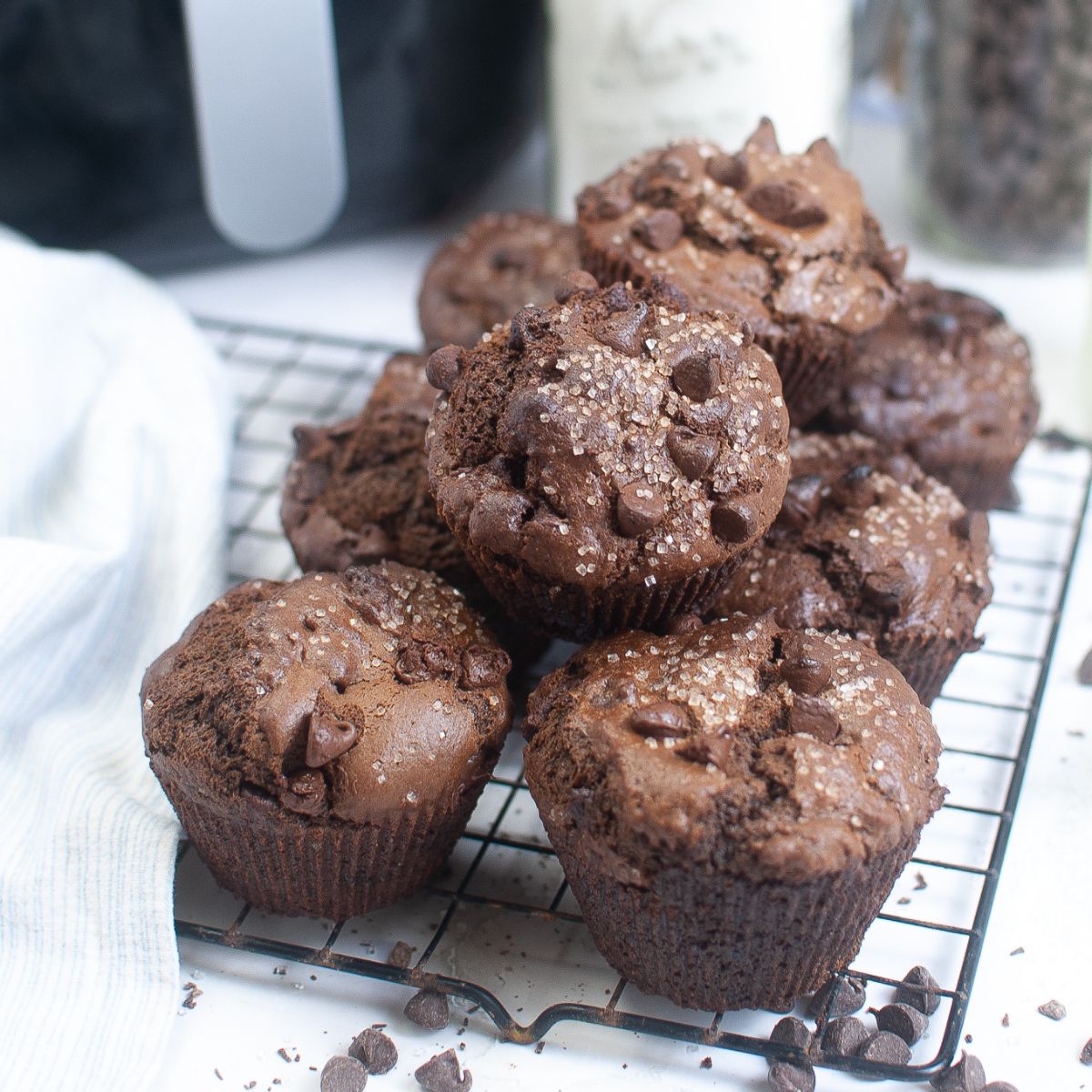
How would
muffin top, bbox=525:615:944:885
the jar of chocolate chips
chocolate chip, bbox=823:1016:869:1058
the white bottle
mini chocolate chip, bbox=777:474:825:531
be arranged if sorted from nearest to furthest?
muffin top, bbox=525:615:944:885 < chocolate chip, bbox=823:1016:869:1058 < mini chocolate chip, bbox=777:474:825:531 < the white bottle < the jar of chocolate chips

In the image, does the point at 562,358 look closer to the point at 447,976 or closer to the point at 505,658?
the point at 505,658

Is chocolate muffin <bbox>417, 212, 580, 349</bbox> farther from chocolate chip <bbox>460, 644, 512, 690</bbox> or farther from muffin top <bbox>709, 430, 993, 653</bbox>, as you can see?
chocolate chip <bbox>460, 644, 512, 690</bbox>

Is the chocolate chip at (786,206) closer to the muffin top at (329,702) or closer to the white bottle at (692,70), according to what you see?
the muffin top at (329,702)

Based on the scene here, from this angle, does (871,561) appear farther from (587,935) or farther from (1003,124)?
(1003,124)

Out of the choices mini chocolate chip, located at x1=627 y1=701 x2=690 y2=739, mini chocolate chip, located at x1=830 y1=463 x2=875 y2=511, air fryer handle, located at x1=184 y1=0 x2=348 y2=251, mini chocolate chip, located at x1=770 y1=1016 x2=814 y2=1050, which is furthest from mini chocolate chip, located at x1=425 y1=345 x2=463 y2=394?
air fryer handle, located at x1=184 y1=0 x2=348 y2=251

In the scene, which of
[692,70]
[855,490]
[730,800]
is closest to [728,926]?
[730,800]
